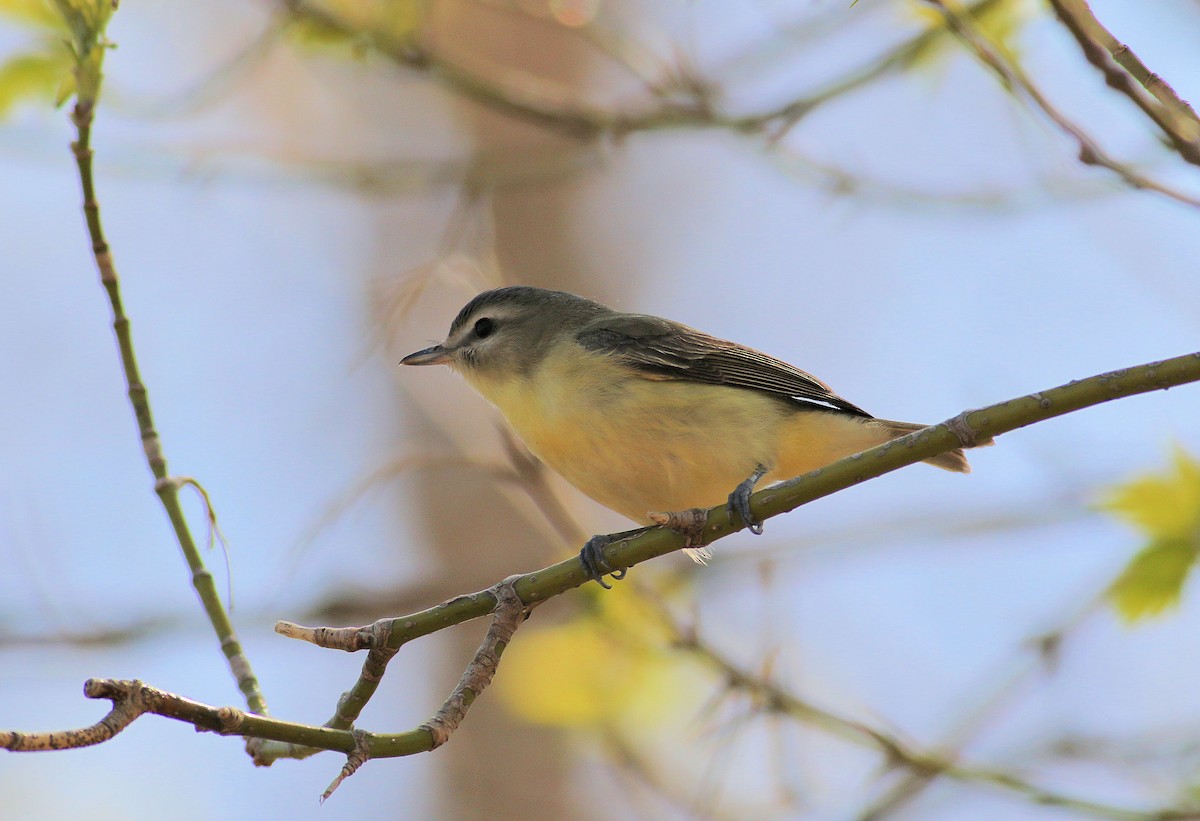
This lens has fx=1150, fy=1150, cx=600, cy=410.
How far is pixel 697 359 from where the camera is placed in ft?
15.3

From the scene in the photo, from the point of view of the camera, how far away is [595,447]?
4.21m

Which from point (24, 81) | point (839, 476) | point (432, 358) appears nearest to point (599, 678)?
point (432, 358)

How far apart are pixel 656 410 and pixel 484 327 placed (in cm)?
126

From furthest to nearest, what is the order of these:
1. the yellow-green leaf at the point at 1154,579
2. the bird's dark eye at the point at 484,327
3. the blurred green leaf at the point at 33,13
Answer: the bird's dark eye at the point at 484,327
the yellow-green leaf at the point at 1154,579
the blurred green leaf at the point at 33,13

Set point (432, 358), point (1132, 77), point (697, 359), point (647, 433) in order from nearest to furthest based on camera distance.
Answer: point (1132, 77)
point (647, 433)
point (697, 359)
point (432, 358)

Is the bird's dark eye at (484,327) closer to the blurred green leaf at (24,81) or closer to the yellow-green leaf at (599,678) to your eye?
the yellow-green leaf at (599,678)

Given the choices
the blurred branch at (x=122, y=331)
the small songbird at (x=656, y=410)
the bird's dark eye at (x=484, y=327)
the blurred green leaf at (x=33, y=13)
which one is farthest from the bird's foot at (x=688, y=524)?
the bird's dark eye at (x=484, y=327)

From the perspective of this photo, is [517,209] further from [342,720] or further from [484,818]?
[342,720]

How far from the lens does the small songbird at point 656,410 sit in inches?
167

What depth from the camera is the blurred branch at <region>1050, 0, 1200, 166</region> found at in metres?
2.38

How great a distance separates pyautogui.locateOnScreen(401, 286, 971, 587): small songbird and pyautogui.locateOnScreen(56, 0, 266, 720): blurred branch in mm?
1744

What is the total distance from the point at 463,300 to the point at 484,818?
3.59m

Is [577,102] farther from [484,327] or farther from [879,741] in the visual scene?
[879,741]

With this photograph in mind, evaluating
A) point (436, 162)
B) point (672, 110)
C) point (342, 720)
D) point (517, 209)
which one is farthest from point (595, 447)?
point (517, 209)
